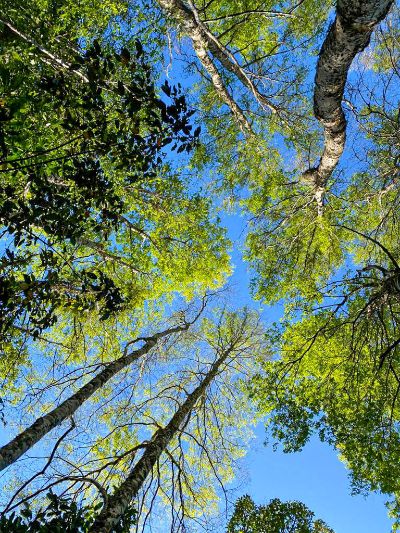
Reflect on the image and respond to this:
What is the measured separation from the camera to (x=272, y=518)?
796 cm

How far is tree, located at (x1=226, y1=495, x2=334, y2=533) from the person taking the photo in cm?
790

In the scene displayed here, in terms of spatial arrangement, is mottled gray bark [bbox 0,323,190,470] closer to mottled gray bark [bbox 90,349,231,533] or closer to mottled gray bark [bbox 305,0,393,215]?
mottled gray bark [bbox 90,349,231,533]

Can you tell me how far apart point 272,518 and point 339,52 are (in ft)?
29.1

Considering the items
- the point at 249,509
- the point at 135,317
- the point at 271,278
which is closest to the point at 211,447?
the point at 249,509

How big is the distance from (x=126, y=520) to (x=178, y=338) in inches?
257

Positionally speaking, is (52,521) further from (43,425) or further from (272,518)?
(272,518)

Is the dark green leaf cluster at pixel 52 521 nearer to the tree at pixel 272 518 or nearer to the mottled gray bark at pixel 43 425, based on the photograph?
the mottled gray bark at pixel 43 425

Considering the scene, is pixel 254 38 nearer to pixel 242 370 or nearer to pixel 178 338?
pixel 178 338

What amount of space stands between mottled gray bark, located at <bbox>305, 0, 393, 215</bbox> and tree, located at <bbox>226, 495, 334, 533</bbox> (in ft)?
26.3

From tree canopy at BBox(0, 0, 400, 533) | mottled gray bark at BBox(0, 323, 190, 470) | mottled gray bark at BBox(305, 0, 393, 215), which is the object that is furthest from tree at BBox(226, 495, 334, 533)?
mottled gray bark at BBox(305, 0, 393, 215)

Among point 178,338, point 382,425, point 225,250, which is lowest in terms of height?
point 382,425

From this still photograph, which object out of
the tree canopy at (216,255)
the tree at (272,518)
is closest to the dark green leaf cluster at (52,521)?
the tree canopy at (216,255)

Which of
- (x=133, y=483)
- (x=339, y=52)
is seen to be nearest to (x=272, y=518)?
(x=133, y=483)

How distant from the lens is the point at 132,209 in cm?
956
